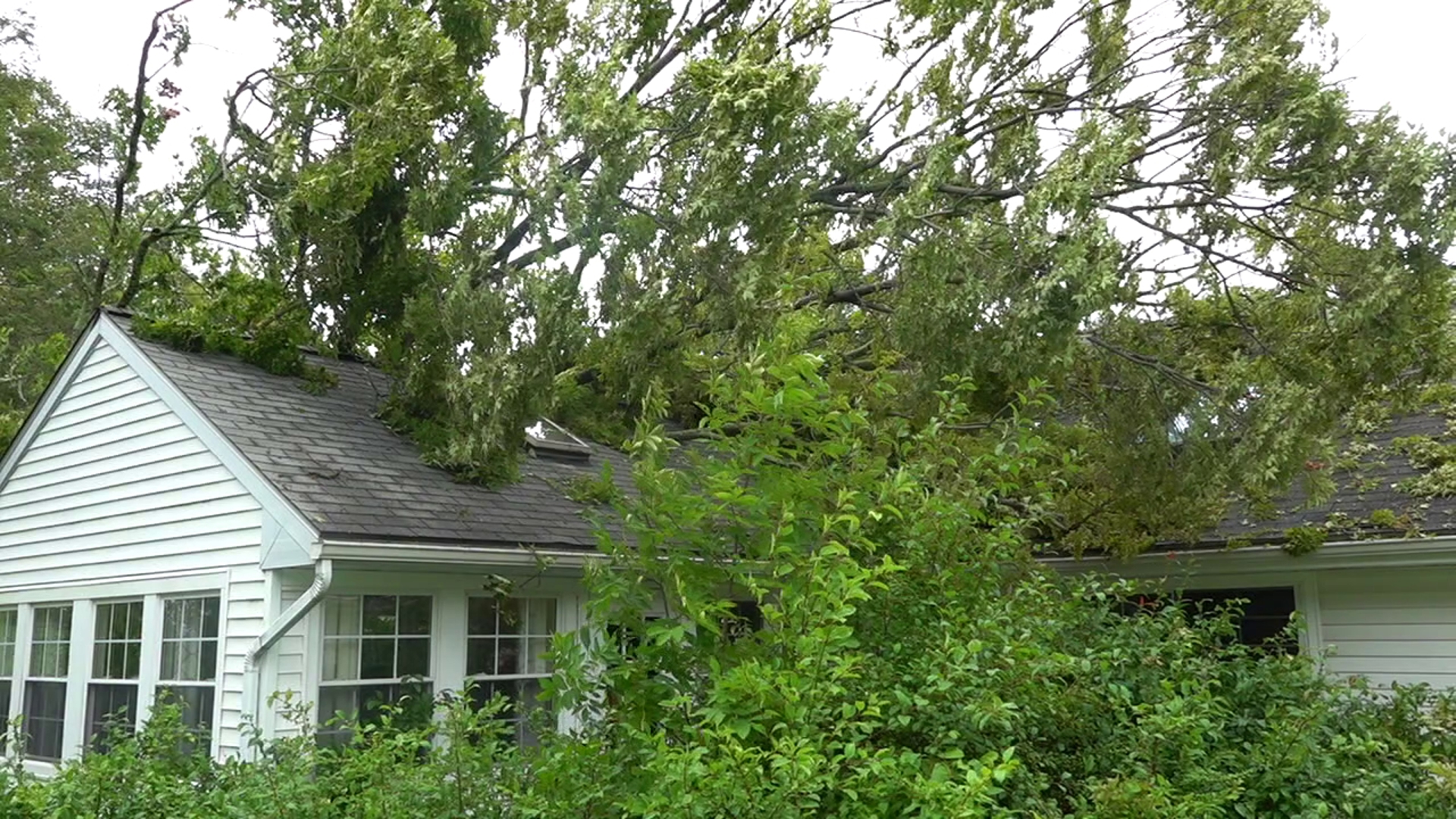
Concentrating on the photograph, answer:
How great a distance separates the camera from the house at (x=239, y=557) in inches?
352

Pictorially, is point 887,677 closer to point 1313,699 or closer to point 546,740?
point 546,740

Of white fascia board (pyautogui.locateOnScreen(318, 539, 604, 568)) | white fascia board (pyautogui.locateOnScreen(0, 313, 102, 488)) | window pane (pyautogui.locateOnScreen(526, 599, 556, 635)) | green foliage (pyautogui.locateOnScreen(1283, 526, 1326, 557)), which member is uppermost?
white fascia board (pyautogui.locateOnScreen(0, 313, 102, 488))

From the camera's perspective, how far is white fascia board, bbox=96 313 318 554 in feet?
28.5

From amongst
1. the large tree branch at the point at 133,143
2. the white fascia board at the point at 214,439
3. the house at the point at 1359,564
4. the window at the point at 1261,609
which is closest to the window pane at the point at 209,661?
the white fascia board at the point at 214,439

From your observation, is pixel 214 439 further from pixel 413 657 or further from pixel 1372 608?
pixel 1372 608

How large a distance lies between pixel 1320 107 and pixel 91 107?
30065 millimetres

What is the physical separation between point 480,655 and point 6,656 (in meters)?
5.65

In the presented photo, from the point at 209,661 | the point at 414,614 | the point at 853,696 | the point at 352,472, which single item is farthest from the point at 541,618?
the point at 853,696

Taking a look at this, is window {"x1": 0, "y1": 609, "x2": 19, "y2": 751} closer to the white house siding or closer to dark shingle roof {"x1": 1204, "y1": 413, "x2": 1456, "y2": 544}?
the white house siding

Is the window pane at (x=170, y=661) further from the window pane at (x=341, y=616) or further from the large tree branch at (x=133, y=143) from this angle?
the large tree branch at (x=133, y=143)

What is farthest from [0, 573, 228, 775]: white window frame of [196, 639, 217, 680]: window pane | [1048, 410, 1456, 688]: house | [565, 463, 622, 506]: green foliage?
[1048, 410, 1456, 688]: house

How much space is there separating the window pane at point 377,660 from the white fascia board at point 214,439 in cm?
108

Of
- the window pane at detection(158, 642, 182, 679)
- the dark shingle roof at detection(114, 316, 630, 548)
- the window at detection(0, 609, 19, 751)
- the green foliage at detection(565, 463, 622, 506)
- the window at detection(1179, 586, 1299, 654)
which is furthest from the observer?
the window at detection(0, 609, 19, 751)

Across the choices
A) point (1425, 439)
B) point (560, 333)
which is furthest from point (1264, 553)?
point (560, 333)
